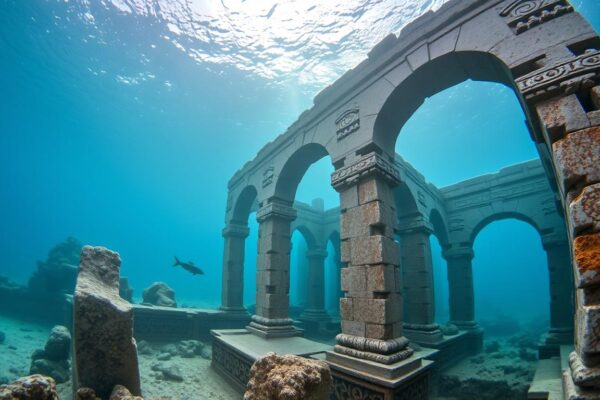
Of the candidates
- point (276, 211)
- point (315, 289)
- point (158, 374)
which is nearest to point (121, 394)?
point (158, 374)

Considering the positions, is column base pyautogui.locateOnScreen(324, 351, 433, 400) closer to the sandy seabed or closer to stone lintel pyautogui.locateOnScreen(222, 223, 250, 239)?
the sandy seabed

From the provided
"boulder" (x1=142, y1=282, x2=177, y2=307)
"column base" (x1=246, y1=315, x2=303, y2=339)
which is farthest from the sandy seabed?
"boulder" (x1=142, y1=282, x2=177, y2=307)

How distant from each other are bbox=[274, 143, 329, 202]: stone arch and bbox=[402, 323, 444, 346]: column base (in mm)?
5652

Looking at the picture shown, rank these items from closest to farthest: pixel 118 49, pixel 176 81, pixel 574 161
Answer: pixel 574 161, pixel 118 49, pixel 176 81

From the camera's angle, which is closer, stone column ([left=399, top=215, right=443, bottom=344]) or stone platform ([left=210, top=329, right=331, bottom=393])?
stone platform ([left=210, top=329, right=331, bottom=393])

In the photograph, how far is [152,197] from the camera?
149 m

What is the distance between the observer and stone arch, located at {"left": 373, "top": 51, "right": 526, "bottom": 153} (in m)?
4.78

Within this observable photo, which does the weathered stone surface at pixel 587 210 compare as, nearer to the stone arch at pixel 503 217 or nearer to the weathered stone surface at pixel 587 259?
the weathered stone surface at pixel 587 259

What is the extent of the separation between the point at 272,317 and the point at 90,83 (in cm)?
3642

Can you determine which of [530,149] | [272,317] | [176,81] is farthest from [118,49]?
[530,149]

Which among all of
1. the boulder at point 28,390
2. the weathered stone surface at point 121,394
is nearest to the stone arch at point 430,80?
the weathered stone surface at point 121,394

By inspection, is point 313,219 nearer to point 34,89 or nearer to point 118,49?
point 118,49

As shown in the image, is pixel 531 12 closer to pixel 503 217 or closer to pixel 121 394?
pixel 121 394

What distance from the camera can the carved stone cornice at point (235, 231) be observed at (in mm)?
11262
